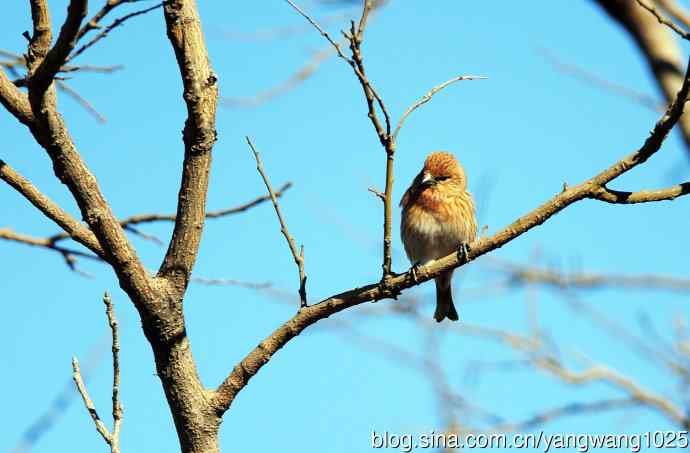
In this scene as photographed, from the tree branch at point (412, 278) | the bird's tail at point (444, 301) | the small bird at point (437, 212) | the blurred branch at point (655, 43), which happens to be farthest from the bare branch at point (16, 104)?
the bird's tail at point (444, 301)

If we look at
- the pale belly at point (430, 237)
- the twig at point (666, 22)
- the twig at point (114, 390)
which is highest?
the pale belly at point (430, 237)

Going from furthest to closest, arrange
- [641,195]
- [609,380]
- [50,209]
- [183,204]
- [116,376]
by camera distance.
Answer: [609,380] < [641,195] < [50,209] < [183,204] < [116,376]

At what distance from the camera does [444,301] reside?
24.2 feet

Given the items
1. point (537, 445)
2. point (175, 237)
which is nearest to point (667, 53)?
point (175, 237)

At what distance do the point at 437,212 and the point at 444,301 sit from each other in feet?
3.84

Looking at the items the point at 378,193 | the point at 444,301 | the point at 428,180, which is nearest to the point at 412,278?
the point at 378,193

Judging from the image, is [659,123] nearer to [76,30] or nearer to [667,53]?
[667,53]

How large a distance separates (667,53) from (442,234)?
323 centimetres

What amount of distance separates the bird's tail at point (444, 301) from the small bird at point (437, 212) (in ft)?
2.29

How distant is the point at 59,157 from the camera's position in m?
2.82

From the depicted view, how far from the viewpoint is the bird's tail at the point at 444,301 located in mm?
7312

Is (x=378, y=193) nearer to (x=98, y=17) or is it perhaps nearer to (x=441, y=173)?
(x=98, y=17)

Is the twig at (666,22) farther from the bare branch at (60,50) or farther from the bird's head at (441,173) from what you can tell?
the bird's head at (441,173)

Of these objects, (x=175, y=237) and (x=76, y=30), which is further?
(x=175, y=237)
